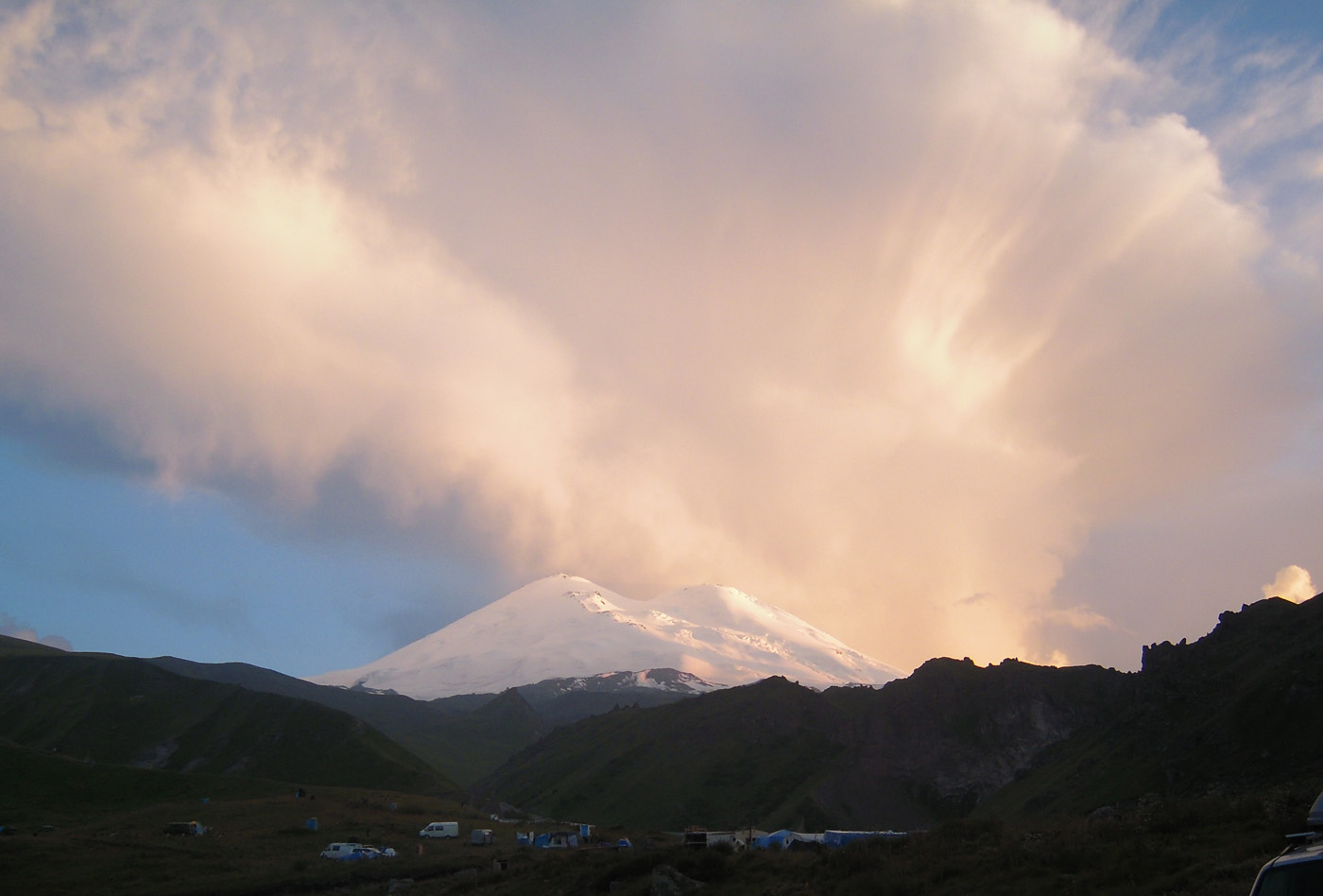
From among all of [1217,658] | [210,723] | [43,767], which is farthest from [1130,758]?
[210,723]

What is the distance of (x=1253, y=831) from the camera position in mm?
21234

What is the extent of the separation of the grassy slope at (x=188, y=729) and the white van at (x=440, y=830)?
50.9 metres

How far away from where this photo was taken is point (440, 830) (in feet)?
249

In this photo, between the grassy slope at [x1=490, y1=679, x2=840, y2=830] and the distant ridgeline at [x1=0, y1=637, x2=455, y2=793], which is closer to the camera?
the grassy slope at [x1=490, y1=679, x2=840, y2=830]

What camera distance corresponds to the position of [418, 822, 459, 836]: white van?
7544 cm

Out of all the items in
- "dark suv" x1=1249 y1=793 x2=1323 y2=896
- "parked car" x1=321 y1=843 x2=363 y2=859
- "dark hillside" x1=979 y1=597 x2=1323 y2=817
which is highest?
"dark hillside" x1=979 y1=597 x2=1323 y2=817

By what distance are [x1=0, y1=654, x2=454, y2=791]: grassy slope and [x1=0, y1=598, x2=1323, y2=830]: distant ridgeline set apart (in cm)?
40

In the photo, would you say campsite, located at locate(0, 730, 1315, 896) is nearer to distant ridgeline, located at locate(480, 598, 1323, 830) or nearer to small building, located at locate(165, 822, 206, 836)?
small building, located at locate(165, 822, 206, 836)

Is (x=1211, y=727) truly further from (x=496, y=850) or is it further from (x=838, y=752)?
(x=838, y=752)

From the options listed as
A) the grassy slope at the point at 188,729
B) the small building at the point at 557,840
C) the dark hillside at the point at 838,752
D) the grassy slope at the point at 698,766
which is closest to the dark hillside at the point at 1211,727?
the dark hillside at the point at 838,752

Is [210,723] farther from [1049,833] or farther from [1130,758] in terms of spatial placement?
[1049,833]

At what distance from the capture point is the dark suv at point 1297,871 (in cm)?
900

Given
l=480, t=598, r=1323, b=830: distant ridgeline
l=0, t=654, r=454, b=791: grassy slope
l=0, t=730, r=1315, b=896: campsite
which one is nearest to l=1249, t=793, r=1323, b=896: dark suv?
l=0, t=730, r=1315, b=896: campsite

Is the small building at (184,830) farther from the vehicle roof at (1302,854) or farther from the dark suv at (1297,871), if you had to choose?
the vehicle roof at (1302,854)
